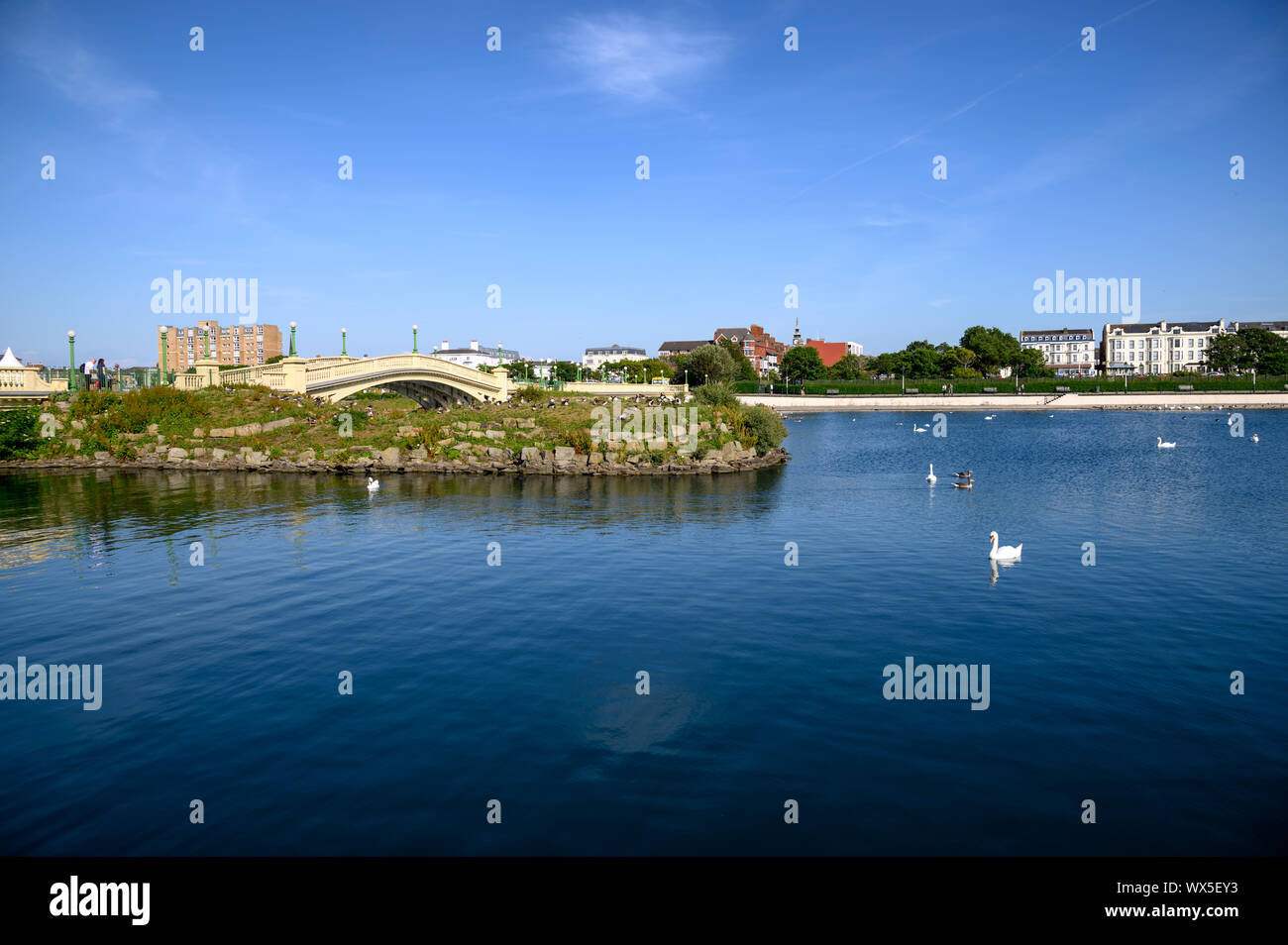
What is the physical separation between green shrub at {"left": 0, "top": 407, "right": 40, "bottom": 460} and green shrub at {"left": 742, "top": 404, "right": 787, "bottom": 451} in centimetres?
5908

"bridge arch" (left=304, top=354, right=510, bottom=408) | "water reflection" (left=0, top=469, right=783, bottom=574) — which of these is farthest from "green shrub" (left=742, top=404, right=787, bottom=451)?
"bridge arch" (left=304, top=354, right=510, bottom=408)

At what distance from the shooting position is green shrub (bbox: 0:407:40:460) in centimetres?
6056

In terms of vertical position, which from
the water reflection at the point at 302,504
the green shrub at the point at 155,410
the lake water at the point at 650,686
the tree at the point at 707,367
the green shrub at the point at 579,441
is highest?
the tree at the point at 707,367

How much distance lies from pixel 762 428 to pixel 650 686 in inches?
2042

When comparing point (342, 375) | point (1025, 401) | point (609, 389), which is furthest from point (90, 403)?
point (1025, 401)

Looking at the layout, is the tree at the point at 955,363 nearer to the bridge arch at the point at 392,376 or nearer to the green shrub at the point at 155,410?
the bridge arch at the point at 392,376

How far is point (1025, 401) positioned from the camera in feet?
523

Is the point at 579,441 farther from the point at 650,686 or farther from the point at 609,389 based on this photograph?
the point at 609,389

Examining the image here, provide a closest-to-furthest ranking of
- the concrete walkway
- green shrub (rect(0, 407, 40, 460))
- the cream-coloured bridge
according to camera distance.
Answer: green shrub (rect(0, 407, 40, 460)) → the cream-coloured bridge → the concrete walkway

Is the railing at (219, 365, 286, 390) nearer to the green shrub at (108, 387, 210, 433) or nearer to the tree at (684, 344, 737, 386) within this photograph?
the green shrub at (108, 387, 210, 433)

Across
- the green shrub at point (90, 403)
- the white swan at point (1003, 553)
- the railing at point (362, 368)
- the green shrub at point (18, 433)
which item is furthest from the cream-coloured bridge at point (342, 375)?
the white swan at point (1003, 553)

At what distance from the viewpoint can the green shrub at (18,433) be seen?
60.6 meters

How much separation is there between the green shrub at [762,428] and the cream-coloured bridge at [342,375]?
26.9m
